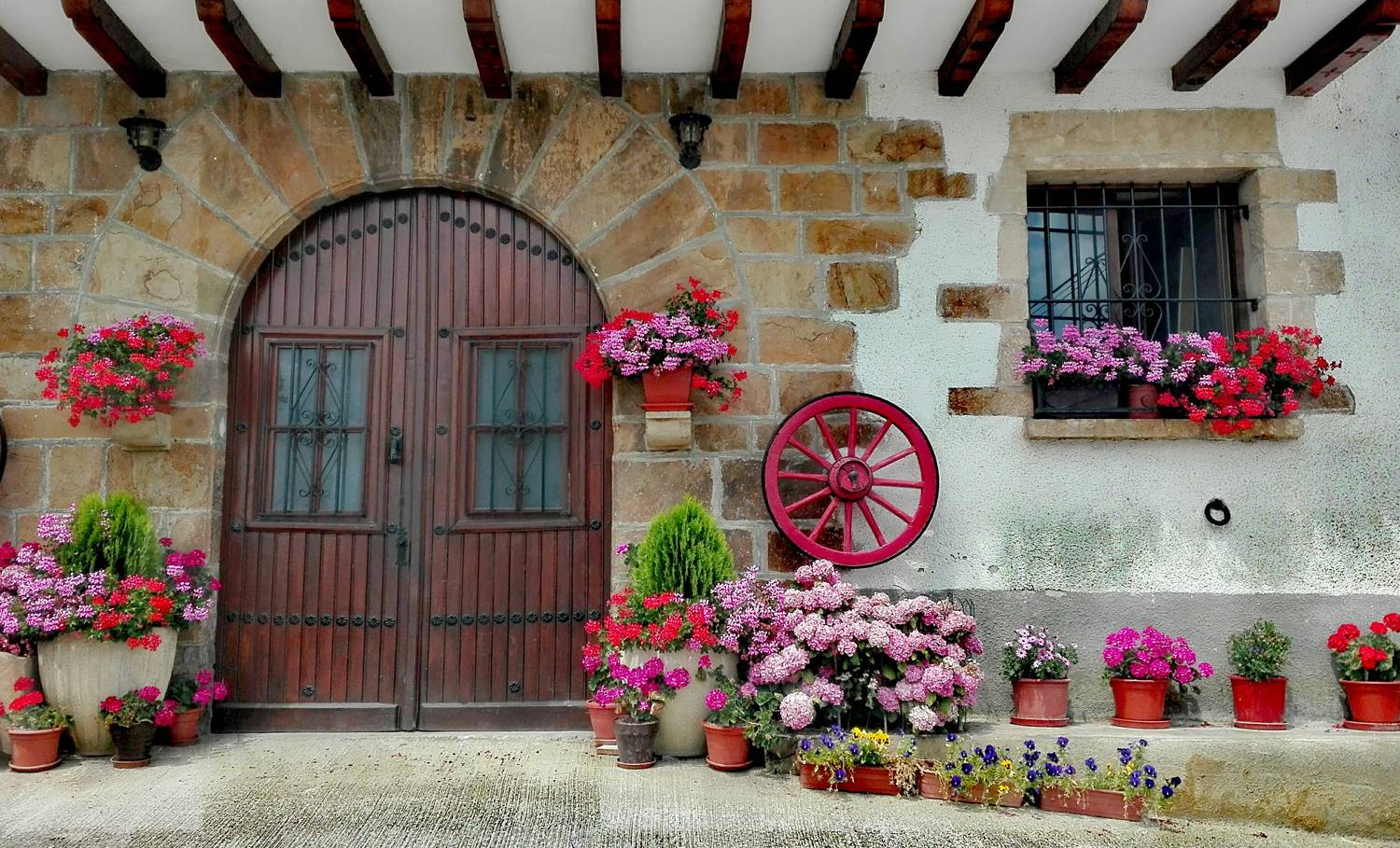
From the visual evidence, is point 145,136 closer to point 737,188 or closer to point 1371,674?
point 737,188

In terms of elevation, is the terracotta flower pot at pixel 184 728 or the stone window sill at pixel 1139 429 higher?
the stone window sill at pixel 1139 429

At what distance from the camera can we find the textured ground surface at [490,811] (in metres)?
3.34

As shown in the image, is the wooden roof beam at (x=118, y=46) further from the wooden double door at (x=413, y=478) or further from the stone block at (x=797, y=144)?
the stone block at (x=797, y=144)

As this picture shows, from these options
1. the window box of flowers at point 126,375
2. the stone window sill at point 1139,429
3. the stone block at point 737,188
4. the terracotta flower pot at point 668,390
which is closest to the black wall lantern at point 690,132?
the stone block at point 737,188

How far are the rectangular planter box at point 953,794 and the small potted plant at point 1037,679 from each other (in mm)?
620

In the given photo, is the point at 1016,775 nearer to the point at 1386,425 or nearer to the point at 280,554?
the point at 1386,425

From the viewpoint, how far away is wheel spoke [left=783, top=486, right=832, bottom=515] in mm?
4430

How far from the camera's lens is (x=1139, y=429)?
4.60 metres

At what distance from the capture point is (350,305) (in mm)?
4824

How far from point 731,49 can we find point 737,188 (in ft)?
1.94

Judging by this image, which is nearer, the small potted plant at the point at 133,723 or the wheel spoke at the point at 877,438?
the small potted plant at the point at 133,723

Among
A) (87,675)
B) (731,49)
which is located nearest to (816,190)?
(731,49)

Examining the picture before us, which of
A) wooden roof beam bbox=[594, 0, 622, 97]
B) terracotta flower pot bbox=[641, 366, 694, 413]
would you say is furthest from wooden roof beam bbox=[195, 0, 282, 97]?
terracotta flower pot bbox=[641, 366, 694, 413]

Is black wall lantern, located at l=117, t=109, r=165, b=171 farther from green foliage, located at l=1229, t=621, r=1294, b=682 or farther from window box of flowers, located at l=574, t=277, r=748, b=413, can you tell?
green foliage, located at l=1229, t=621, r=1294, b=682
